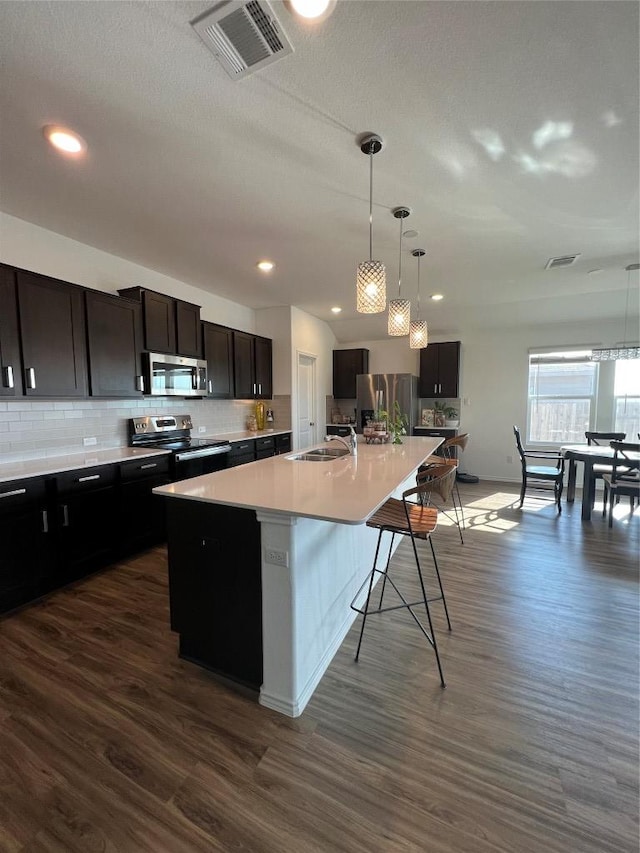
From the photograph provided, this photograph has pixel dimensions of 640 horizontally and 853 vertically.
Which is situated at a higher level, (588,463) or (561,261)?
(561,261)

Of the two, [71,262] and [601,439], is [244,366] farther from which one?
[601,439]

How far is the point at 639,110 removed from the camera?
5.54 ft

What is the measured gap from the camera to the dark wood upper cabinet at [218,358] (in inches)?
170

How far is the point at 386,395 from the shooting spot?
20.4ft

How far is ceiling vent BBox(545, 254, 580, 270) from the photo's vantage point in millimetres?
3498

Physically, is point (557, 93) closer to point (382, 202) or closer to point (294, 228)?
point (382, 202)

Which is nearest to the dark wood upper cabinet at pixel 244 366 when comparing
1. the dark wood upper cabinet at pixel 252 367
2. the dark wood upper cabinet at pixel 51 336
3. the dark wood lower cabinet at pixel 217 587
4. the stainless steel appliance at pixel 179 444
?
the dark wood upper cabinet at pixel 252 367

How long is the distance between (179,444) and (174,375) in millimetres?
741

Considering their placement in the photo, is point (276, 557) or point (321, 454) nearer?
point (276, 557)

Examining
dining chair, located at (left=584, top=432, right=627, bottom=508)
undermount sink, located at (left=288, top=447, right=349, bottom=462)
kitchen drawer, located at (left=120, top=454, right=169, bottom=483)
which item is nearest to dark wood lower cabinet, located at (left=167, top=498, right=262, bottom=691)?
undermount sink, located at (left=288, top=447, right=349, bottom=462)

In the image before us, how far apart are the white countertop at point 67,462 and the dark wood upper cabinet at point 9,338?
529mm

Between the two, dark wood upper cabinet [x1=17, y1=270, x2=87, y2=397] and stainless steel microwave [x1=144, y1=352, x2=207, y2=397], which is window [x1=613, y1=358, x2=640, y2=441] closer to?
stainless steel microwave [x1=144, y1=352, x2=207, y2=397]

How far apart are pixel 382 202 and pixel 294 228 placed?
30.3 inches

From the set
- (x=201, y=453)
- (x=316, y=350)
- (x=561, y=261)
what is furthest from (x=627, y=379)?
(x=201, y=453)
